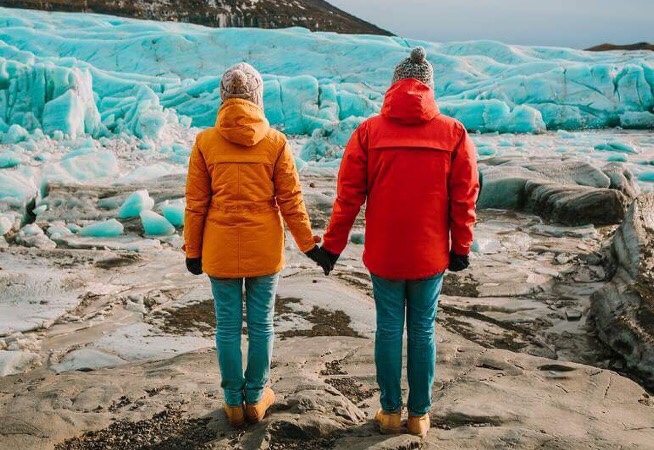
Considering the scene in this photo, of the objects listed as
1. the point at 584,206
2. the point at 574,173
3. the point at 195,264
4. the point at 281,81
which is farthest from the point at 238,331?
the point at 281,81

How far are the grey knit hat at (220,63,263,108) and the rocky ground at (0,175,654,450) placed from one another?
54.0 inches

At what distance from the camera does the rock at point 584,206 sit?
777 cm

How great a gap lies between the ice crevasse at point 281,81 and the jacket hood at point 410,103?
11379 mm

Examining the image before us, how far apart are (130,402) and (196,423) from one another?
426mm

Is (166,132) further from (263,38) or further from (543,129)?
(263,38)

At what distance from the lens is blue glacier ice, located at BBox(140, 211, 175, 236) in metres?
7.21

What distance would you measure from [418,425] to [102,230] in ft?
18.1

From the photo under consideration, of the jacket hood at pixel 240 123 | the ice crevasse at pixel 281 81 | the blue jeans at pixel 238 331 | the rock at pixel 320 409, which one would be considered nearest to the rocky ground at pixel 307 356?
the rock at pixel 320 409

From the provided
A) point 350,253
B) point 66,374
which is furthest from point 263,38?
point 66,374

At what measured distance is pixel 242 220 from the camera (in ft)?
8.43

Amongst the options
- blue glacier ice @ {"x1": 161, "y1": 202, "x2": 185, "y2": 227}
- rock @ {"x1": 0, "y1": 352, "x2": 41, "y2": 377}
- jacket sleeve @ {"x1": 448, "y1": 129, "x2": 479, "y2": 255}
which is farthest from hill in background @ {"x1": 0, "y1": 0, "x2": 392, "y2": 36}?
jacket sleeve @ {"x1": 448, "y1": 129, "x2": 479, "y2": 255}

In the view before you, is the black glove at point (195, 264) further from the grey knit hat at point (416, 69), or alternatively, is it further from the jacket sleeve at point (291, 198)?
the grey knit hat at point (416, 69)

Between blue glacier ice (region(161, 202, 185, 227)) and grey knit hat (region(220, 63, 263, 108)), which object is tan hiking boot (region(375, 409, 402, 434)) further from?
blue glacier ice (region(161, 202, 185, 227))

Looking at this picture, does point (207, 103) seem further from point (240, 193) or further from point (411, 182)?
point (411, 182)
